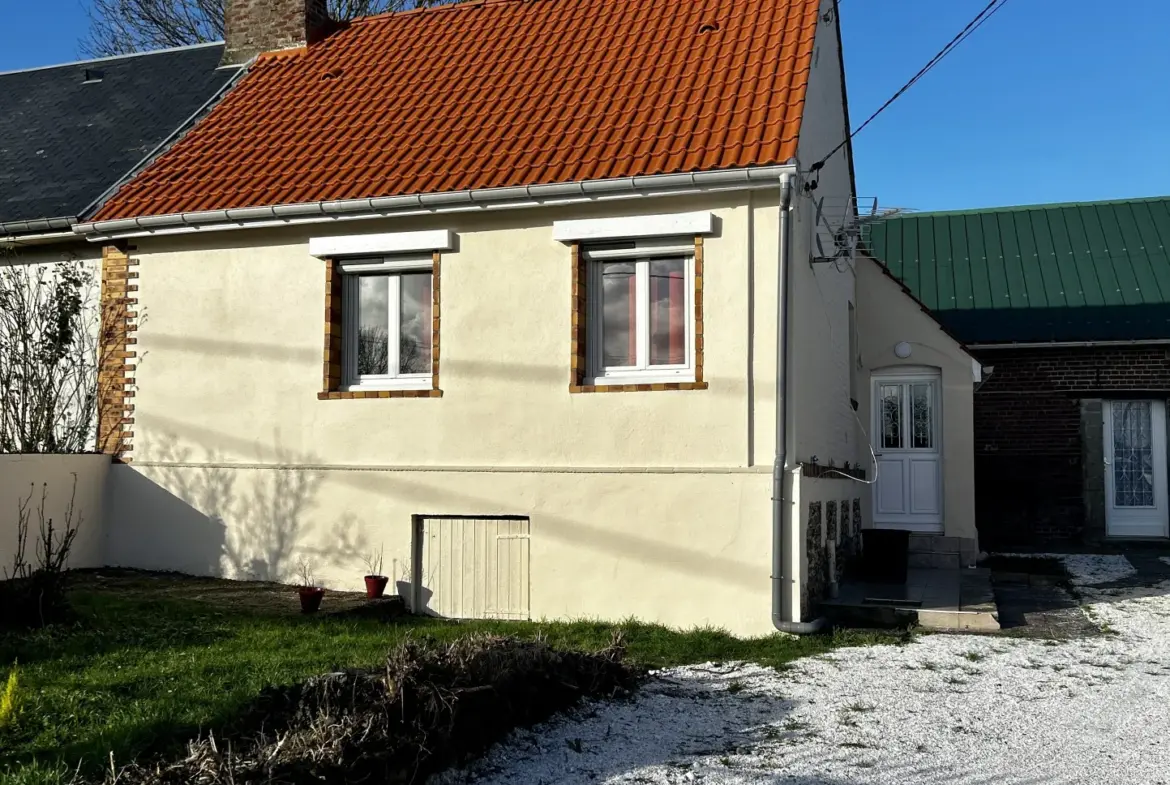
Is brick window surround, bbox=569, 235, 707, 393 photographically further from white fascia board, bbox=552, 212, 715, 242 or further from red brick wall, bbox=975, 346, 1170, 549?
red brick wall, bbox=975, 346, 1170, 549

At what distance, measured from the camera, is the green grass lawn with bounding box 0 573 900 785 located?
5211 millimetres

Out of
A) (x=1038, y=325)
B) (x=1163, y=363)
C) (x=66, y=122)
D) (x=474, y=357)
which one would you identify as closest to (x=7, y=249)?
(x=66, y=122)

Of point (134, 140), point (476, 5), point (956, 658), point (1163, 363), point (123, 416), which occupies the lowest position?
point (956, 658)

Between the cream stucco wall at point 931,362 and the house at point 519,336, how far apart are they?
10.9ft

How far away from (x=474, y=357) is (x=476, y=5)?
5.91 metres

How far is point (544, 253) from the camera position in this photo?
9.90 metres

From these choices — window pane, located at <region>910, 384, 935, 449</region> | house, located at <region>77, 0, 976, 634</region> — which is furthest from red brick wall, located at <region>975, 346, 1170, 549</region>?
house, located at <region>77, 0, 976, 634</region>

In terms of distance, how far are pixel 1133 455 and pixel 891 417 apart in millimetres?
4753

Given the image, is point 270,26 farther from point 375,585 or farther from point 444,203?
point 375,585

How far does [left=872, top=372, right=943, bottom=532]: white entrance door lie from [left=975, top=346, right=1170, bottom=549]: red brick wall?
2.71m

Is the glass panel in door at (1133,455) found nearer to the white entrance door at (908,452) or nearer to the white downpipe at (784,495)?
the white entrance door at (908,452)

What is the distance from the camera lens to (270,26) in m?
14.3

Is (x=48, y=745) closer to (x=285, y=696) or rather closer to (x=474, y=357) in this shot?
(x=285, y=696)

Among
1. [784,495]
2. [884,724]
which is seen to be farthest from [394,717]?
[784,495]
